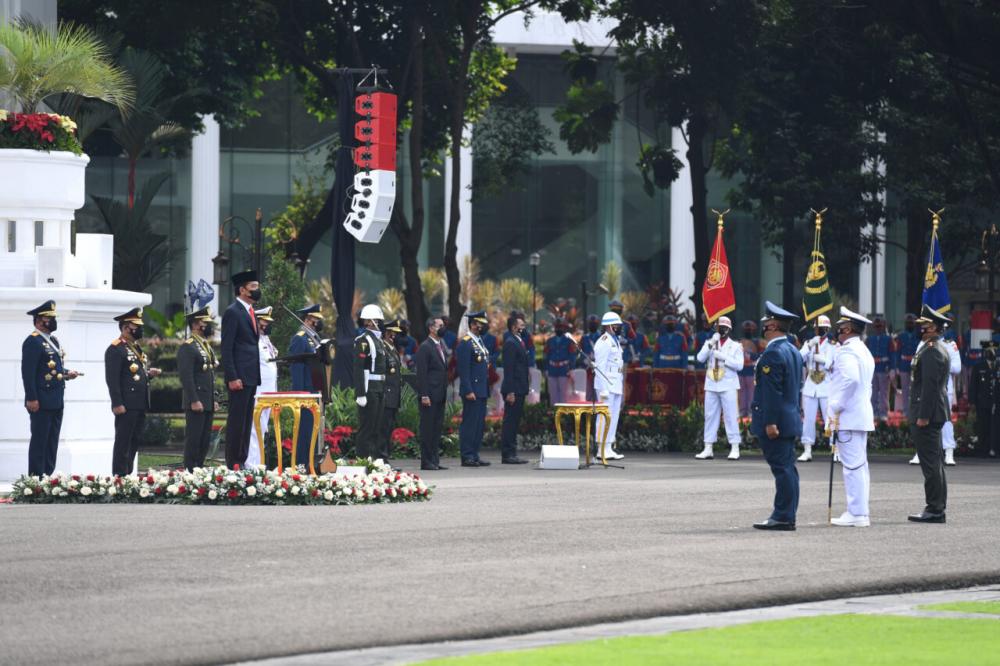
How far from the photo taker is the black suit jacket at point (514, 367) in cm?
2531

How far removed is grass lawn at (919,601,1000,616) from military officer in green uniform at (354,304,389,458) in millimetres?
11964

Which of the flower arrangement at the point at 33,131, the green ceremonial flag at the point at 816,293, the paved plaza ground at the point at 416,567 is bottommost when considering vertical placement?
the paved plaza ground at the point at 416,567

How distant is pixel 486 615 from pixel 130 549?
143 inches

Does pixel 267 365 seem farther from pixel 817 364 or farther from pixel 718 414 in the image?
pixel 817 364

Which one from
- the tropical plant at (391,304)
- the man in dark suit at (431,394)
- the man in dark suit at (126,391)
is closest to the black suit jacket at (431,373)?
the man in dark suit at (431,394)

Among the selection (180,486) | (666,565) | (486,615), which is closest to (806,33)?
(180,486)

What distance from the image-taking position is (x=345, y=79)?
20.7m

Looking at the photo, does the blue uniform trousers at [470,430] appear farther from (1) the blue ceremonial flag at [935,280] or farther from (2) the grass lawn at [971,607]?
(2) the grass lawn at [971,607]

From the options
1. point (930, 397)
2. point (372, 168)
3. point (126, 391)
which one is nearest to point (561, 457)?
point (372, 168)

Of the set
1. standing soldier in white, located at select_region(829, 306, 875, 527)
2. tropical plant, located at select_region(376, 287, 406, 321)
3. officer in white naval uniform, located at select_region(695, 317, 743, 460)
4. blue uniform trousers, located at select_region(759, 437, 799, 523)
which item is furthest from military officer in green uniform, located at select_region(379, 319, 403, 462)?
tropical plant, located at select_region(376, 287, 406, 321)

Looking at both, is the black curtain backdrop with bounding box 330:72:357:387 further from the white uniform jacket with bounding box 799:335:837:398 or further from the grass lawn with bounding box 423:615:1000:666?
the grass lawn with bounding box 423:615:1000:666

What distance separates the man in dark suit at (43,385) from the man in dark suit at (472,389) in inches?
294

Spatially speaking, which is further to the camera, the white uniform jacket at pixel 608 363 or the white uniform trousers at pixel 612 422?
the white uniform trousers at pixel 612 422

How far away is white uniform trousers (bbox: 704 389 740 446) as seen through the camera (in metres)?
27.2
